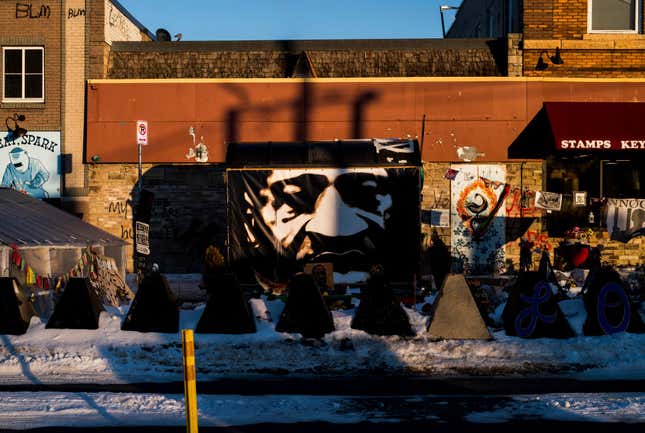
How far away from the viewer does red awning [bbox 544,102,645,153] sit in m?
21.0

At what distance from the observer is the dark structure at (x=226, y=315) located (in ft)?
37.7

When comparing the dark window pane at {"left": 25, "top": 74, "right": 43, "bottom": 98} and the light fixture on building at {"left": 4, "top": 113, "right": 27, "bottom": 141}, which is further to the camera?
the dark window pane at {"left": 25, "top": 74, "right": 43, "bottom": 98}

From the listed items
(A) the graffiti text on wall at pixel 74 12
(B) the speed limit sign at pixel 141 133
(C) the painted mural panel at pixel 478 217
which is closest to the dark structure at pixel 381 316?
(B) the speed limit sign at pixel 141 133

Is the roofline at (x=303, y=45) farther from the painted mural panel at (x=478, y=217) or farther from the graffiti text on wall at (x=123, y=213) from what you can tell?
the graffiti text on wall at (x=123, y=213)

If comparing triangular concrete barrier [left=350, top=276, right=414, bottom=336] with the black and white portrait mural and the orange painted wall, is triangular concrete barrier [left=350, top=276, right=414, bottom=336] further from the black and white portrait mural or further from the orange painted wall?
the orange painted wall

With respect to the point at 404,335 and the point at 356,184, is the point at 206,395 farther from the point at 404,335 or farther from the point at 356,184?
the point at 356,184

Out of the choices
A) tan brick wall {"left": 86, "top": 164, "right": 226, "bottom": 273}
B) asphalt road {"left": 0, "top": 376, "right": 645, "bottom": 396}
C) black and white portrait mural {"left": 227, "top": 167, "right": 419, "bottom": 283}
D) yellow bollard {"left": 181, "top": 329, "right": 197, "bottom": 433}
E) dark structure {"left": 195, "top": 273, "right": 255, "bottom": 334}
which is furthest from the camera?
tan brick wall {"left": 86, "top": 164, "right": 226, "bottom": 273}

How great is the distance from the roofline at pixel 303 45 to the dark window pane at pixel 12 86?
2823 millimetres

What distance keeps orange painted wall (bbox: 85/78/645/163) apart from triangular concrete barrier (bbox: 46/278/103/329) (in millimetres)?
11154

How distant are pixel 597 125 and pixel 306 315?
13034 millimetres

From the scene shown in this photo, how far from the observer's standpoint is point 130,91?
2280 centimetres

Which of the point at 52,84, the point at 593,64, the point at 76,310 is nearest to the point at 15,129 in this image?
the point at 52,84

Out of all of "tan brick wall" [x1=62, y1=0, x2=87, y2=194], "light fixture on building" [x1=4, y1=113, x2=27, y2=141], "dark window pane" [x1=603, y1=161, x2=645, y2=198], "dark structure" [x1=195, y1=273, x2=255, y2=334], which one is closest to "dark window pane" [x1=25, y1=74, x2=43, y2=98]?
"light fixture on building" [x1=4, y1=113, x2=27, y2=141]

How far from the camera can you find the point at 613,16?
76.2 feet
